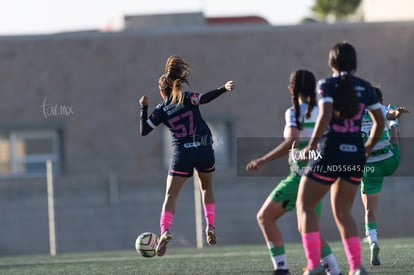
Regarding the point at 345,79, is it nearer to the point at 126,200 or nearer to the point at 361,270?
the point at 361,270

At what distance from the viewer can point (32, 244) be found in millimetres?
22359

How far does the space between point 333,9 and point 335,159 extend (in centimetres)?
4471

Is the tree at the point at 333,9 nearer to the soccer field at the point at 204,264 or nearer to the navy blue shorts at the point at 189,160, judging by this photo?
the soccer field at the point at 204,264

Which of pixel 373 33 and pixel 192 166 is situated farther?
pixel 373 33

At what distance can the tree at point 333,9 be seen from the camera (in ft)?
168

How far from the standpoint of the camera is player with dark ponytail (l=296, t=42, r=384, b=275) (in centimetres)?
811

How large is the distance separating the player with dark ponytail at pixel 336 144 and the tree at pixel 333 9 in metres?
43.7

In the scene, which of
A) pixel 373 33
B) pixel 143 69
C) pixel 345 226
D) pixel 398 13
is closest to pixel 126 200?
pixel 143 69

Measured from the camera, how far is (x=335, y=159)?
812cm

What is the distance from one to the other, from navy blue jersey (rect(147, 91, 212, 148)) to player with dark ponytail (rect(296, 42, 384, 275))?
2697 millimetres

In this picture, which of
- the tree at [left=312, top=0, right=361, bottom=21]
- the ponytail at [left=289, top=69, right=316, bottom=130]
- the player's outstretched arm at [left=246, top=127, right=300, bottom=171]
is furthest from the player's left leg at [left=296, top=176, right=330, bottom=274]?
the tree at [left=312, top=0, right=361, bottom=21]

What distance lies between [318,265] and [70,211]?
14.6 metres

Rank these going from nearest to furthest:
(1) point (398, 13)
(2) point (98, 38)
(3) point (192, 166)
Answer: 1. (3) point (192, 166)
2. (2) point (98, 38)
3. (1) point (398, 13)

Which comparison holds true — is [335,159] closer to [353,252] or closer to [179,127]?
[353,252]
